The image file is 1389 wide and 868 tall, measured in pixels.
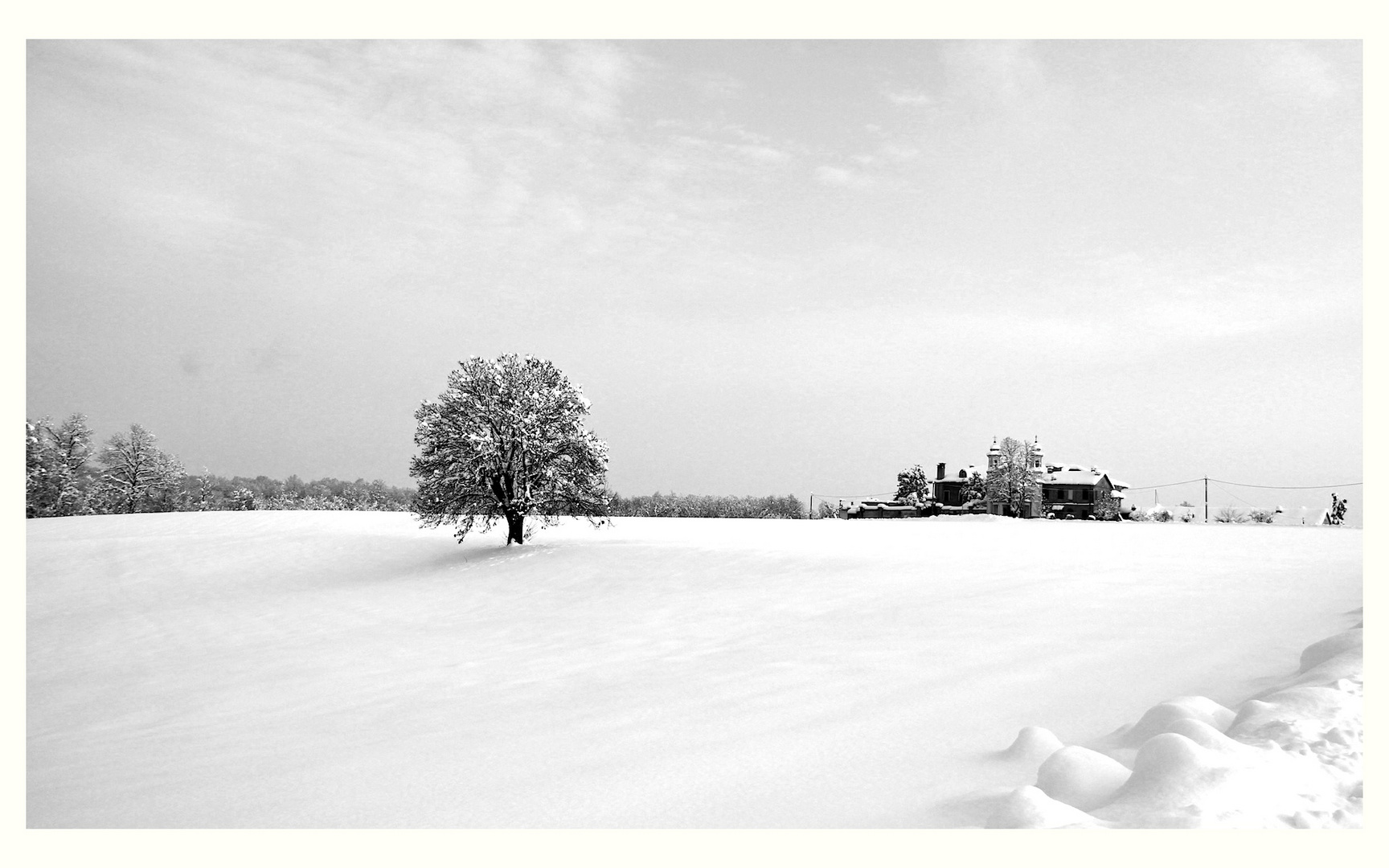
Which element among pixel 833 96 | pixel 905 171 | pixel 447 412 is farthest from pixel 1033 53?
pixel 447 412

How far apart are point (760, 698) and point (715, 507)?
45.0 metres

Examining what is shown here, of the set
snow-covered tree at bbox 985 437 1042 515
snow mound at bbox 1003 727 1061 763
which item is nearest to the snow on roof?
snow-covered tree at bbox 985 437 1042 515

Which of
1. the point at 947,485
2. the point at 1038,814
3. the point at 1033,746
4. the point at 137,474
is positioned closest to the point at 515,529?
the point at 1033,746

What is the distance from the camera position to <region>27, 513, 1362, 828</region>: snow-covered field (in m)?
4.88

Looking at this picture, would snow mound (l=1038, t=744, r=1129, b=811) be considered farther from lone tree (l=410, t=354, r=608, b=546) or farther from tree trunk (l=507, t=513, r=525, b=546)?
tree trunk (l=507, t=513, r=525, b=546)

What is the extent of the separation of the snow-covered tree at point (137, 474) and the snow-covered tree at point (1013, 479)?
58274mm

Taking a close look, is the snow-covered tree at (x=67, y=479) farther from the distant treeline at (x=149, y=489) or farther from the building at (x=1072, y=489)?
the building at (x=1072, y=489)

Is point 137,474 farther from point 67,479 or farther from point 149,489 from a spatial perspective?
point 67,479

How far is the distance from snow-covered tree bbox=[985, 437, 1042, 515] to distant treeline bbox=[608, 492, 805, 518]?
1784 cm

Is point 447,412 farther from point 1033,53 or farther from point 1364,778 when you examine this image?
point 1364,778

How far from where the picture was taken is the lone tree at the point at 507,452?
970 inches

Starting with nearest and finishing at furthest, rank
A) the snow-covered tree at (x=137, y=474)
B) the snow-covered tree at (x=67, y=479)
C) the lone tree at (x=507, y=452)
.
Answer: the lone tree at (x=507, y=452) < the snow-covered tree at (x=67, y=479) < the snow-covered tree at (x=137, y=474)

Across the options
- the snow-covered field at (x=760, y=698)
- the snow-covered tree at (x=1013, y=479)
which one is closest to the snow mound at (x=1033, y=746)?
the snow-covered field at (x=760, y=698)

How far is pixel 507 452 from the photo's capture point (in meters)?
24.7
